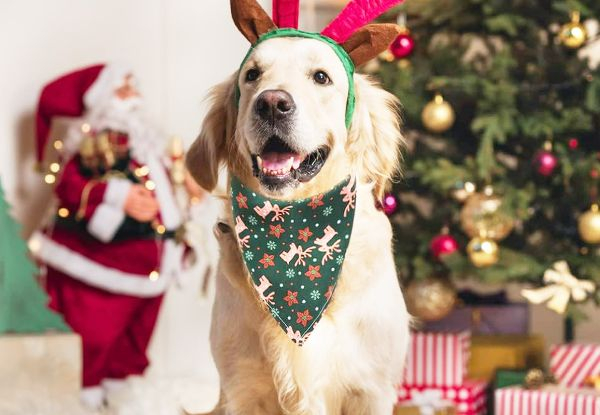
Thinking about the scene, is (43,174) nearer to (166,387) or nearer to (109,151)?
(109,151)

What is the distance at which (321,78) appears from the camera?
1.62m

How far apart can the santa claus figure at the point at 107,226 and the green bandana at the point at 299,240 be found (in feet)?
5.04

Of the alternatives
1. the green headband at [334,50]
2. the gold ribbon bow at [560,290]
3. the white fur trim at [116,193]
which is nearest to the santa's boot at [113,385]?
the white fur trim at [116,193]

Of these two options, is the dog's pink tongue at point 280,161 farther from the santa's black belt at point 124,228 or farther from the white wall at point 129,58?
the white wall at point 129,58

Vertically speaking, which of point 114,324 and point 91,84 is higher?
point 91,84

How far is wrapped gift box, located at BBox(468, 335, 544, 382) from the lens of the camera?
9.98 feet

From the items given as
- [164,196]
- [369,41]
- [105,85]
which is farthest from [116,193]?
[369,41]

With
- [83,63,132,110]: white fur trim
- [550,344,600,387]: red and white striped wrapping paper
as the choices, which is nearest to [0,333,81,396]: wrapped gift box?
[83,63,132,110]: white fur trim

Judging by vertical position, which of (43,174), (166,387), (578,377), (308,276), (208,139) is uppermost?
(208,139)

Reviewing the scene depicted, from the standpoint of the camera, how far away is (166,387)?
330 cm

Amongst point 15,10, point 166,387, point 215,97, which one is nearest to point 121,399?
point 166,387

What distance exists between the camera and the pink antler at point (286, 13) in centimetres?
166

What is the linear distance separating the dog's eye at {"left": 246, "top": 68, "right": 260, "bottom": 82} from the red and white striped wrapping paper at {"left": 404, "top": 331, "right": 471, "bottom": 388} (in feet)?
4.92

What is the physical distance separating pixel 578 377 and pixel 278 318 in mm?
1522
